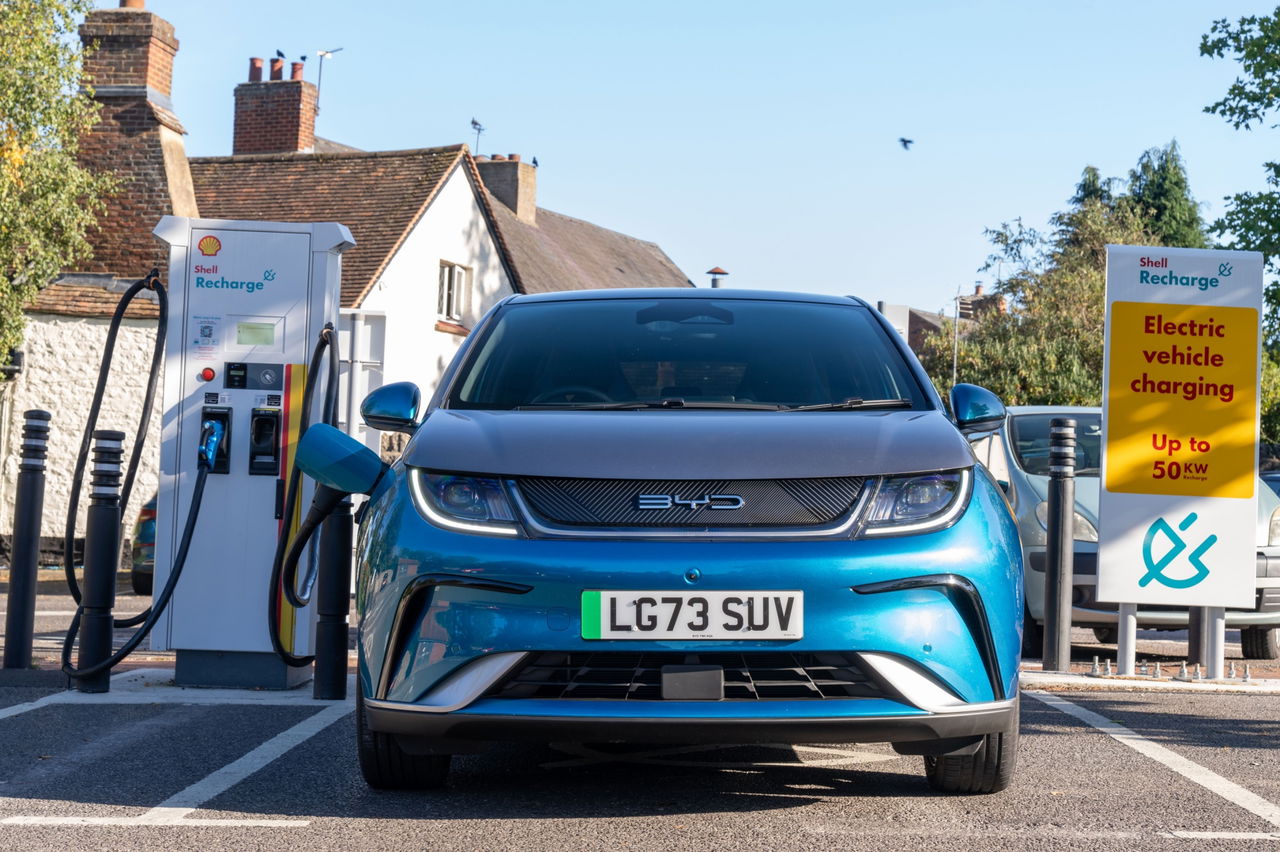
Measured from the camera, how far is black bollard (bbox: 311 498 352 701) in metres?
6.77

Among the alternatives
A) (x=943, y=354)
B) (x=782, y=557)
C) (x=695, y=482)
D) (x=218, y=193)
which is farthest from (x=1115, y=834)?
(x=943, y=354)

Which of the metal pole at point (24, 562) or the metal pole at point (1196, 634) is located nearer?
the metal pole at point (24, 562)

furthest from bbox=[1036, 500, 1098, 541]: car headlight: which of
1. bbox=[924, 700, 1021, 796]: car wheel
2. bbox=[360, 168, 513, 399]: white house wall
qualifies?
A: bbox=[360, 168, 513, 399]: white house wall

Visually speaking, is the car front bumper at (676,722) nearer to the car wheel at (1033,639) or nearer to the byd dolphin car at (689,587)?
the byd dolphin car at (689,587)

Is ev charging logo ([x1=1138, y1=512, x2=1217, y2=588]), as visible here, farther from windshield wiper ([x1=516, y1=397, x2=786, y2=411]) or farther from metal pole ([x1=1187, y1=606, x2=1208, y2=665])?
windshield wiper ([x1=516, y1=397, x2=786, y2=411])

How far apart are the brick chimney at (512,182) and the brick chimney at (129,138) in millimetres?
20418

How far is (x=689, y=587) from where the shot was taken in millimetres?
→ 4180

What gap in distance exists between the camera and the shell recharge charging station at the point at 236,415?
725 centimetres

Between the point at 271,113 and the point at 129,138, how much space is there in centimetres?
1016

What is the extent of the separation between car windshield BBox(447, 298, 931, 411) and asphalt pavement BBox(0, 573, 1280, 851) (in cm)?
123

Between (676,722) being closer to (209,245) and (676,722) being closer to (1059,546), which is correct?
(209,245)

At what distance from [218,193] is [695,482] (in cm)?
2556

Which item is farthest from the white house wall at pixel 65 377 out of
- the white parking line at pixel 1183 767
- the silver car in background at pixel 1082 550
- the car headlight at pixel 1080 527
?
the white parking line at pixel 1183 767

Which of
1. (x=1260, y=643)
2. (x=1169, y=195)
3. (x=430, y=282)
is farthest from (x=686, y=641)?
(x=1169, y=195)
